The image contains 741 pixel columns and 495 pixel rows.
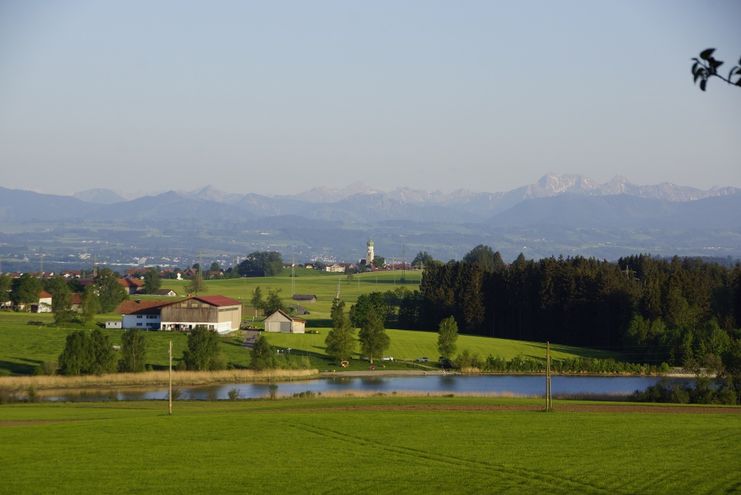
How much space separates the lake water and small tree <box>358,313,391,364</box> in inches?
326

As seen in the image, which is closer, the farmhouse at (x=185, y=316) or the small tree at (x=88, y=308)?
the small tree at (x=88, y=308)

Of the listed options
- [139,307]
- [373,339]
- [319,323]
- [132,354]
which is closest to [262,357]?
[132,354]

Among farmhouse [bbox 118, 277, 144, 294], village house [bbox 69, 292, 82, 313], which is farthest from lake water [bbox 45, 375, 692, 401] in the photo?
farmhouse [bbox 118, 277, 144, 294]

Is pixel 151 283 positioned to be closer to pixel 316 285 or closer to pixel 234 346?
pixel 316 285

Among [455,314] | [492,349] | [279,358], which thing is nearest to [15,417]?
[279,358]

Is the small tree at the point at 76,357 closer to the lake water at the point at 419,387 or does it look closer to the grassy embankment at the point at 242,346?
the grassy embankment at the point at 242,346

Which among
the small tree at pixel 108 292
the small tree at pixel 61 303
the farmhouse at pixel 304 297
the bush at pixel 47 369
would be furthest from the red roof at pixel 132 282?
the bush at pixel 47 369

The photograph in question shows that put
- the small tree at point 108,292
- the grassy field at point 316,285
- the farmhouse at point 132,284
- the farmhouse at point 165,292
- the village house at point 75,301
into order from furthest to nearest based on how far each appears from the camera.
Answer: the farmhouse at point 132,284, the farmhouse at point 165,292, the grassy field at point 316,285, the small tree at point 108,292, the village house at point 75,301

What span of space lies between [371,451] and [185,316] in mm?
66274

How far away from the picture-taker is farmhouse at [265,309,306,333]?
315ft

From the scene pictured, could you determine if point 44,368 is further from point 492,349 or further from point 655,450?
point 655,450

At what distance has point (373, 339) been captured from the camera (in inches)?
3297

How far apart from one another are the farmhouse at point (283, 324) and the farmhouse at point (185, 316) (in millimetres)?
3629

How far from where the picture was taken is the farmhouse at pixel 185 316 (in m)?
94.3
